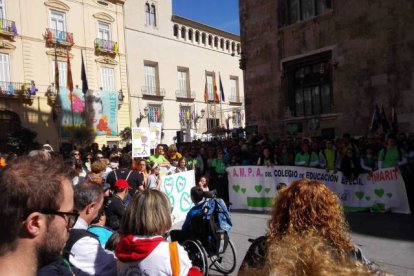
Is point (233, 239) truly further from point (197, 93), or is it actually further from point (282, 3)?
point (197, 93)

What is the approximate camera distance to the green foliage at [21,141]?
2353 cm

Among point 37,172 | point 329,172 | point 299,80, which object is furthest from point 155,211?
point 299,80

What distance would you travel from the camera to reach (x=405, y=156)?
815 centimetres

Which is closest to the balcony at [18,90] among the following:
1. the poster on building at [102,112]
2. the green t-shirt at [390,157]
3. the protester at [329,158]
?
the poster on building at [102,112]

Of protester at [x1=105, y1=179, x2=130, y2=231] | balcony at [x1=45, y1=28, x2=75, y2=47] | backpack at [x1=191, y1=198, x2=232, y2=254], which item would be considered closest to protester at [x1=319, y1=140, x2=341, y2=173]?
backpack at [x1=191, y1=198, x2=232, y2=254]

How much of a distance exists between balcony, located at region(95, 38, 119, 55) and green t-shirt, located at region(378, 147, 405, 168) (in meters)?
26.2

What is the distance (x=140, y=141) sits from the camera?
10219 mm

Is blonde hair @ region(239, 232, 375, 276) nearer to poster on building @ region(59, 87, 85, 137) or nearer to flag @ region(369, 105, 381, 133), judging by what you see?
flag @ region(369, 105, 381, 133)

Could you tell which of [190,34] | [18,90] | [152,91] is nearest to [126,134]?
[152,91]

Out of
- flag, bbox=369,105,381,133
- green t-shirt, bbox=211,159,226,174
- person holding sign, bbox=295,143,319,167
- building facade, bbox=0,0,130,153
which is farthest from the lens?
building facade, bbox=0,0,130,153

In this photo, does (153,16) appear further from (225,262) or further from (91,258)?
(91,258)

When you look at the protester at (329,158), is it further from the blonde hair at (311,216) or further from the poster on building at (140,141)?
the blonde hair at (311,216)

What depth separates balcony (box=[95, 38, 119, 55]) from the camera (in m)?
29.9

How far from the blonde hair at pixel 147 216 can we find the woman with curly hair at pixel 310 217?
676 mm
